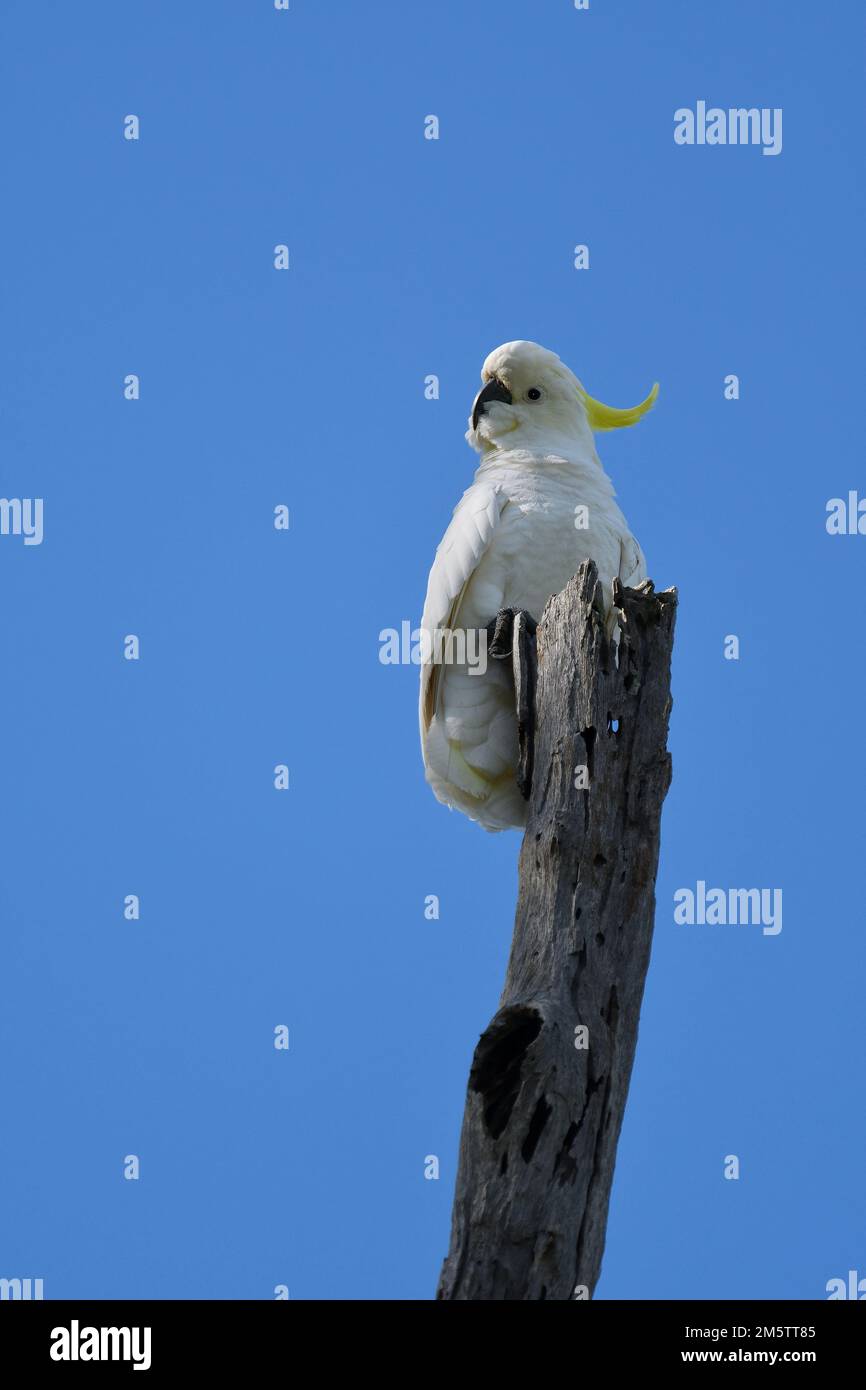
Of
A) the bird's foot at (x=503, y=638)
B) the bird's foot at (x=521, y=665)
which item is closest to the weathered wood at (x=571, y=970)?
the bird's foot at (x=521, y=665)

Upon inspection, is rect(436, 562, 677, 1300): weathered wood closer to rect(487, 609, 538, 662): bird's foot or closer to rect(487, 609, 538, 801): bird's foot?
rect(487, 609, 538, 801): bird's foot

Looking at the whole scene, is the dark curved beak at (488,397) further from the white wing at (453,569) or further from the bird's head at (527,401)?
the white wing at (453,569)

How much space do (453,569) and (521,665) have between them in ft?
2.71

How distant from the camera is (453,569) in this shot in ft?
20.7

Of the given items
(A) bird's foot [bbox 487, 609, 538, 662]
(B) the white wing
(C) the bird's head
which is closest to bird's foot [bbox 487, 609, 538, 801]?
(A) bird's foot [bbox 487, 609, 538, 662]

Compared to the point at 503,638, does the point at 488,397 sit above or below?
above

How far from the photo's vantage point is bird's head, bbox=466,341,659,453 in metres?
6.91

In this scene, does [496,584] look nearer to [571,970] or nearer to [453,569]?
[453,569]

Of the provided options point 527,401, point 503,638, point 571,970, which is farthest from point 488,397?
point 571,970

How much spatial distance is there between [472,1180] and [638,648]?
6.14 feet

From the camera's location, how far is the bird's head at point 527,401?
6906mm

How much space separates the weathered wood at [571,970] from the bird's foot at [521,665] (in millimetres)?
98
